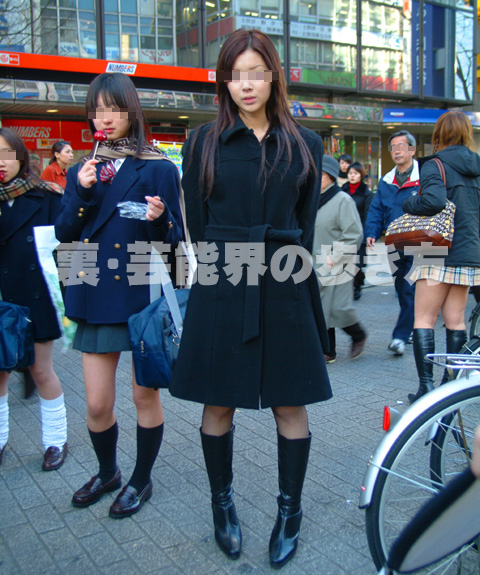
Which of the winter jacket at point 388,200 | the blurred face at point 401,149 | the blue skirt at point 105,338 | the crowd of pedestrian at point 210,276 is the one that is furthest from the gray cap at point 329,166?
the blue skirt at point 105,338

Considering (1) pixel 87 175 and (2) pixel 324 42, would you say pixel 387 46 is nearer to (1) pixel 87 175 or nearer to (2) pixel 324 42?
(2) pixel 324 42

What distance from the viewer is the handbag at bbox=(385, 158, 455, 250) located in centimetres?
404

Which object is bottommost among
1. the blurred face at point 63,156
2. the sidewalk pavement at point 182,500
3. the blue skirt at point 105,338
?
the sidewalk pavement at point 182,500

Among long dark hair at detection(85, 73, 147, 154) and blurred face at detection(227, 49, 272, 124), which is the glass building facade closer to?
long dark hair at detection(85, 73, 147, 154)

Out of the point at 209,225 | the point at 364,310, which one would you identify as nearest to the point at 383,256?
the point at 364,310

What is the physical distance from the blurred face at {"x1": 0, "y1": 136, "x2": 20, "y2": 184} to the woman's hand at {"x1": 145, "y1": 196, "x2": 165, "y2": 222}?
122 cm

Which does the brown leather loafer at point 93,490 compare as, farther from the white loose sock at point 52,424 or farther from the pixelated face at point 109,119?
the pixelated face at point 109,119

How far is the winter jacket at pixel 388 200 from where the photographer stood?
5.83m

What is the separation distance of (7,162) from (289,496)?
232 centimetres

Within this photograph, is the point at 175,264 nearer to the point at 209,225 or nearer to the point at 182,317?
the point at 182,317

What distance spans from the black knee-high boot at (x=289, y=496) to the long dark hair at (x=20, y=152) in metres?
2.09

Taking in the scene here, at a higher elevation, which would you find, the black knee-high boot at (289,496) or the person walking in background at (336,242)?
the person walking in background at (336,242)

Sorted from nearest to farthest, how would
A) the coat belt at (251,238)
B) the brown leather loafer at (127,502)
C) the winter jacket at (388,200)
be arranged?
the coat belt at (251,238) < the brown leather loafer at (127,502) < the winter jacket at (388,200)

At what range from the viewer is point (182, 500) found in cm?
301
